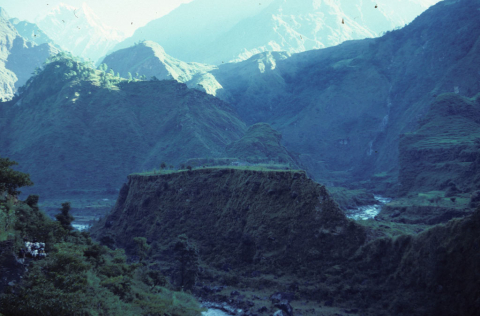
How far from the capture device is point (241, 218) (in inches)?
3140

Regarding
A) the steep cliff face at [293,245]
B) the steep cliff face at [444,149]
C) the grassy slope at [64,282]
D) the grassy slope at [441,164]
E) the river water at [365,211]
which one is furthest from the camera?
the steep cliff face at [444,149]

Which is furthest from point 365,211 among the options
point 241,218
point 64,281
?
point 64,281

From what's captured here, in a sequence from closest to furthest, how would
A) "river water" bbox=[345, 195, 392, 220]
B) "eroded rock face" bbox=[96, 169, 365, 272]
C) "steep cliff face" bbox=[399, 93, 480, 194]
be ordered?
"eroded rock face" bbox=[96, 169, 365, 272] → "river water" bbox=[345, 195, 392, 220] → "steep cliff face" bbox=[399, 93, 480, 194]

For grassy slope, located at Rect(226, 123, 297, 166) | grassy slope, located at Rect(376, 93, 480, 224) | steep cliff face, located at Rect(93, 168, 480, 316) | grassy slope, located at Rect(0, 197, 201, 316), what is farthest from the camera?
grassy slope, located at Rect(226, 123, 297, 166)

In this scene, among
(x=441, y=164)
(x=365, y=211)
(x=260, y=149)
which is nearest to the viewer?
(x=365, y=211)

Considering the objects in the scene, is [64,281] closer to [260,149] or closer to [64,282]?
[64,282]

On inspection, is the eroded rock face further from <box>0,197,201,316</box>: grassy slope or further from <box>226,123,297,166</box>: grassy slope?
<box>226,123,297,166</box>: grassy slope

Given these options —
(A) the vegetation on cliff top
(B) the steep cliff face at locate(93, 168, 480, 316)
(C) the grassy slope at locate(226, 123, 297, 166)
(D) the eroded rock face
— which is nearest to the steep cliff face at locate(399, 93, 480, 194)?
(C) the grassy slope at locate(226, 123, 297, 166)

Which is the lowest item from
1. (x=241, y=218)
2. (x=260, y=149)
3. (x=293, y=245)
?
(x=293, y=245)

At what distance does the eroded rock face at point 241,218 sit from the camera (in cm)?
6744

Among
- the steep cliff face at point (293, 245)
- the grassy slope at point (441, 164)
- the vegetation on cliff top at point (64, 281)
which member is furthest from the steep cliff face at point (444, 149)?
the vegetation on cliff top at point (64, 281)

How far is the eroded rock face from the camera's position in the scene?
67.4m

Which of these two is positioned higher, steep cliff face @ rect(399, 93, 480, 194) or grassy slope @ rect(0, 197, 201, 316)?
steep cliff face @ rect(399, 93, 480, 194)

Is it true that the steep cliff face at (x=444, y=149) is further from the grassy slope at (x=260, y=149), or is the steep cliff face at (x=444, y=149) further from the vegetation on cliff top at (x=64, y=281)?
the vegetation on cliff top at (x=64, y=281)
